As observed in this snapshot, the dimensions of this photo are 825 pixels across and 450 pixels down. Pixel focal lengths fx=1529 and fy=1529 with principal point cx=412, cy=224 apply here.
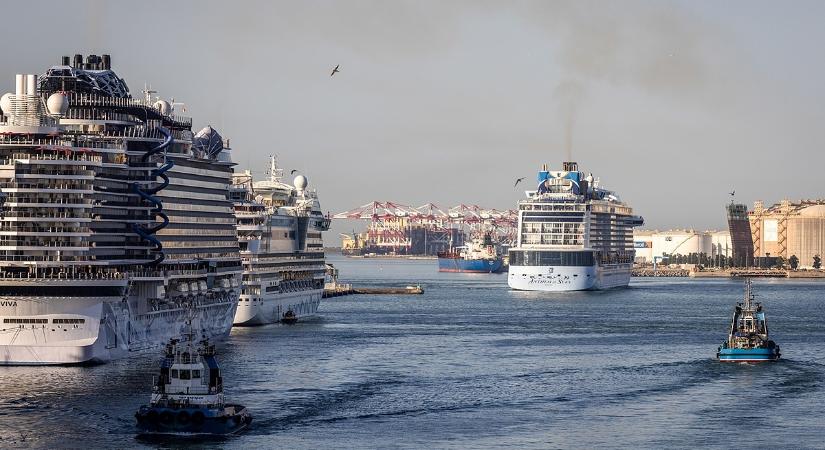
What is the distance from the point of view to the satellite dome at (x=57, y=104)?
3187 inches

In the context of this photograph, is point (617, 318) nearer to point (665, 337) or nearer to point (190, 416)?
point (665, 337)

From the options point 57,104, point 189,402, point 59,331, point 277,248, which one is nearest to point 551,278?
point 277,248

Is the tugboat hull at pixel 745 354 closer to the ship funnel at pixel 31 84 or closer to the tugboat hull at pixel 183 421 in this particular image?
the tugboat hull at pixel 183 421

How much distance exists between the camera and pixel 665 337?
105312mm

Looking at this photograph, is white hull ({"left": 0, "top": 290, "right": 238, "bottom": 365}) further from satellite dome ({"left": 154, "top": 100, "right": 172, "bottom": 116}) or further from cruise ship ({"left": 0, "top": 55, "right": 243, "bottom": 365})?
satellite dome ({"left": 154, "top": 100, "right": 172, "bottom": 116})

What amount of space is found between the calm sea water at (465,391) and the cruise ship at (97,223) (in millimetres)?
2304

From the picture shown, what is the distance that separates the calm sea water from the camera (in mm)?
58344

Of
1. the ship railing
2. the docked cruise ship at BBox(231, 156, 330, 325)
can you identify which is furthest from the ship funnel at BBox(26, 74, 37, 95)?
the docked cruise ship at BBox(231, 156, 330, 325)

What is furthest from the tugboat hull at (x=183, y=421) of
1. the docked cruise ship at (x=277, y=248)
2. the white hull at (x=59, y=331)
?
the docked cruise ship at (x=277, y=248)

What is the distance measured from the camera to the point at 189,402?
2296 inches

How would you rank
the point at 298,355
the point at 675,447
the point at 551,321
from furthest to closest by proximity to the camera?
the point at 551,321
the point at 298,355
the point at 675,447

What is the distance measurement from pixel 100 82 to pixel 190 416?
3356cm

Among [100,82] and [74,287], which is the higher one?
[100,82]

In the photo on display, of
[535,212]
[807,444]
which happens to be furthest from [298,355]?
[535,212]
